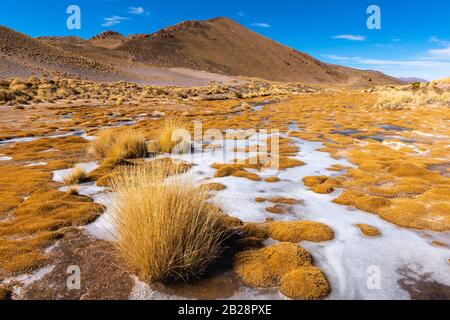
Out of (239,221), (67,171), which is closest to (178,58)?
(67,171)

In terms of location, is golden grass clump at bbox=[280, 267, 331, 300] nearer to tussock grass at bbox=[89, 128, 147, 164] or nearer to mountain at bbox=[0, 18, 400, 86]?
tussock grass at bbox=[89, 128, 147, 164]

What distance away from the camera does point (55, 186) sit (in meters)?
5.89

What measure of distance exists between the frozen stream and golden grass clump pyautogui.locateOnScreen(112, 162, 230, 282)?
0.23 meters

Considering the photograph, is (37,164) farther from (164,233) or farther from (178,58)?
(178,58)

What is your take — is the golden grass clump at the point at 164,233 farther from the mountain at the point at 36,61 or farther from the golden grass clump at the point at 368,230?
the mountain at the point at 36,61

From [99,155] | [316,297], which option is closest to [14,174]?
[99,155]

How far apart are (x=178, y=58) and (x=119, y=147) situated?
105 meters

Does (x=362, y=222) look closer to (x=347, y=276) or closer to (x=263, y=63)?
(x=347, y=276)

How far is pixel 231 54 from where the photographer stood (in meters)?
126

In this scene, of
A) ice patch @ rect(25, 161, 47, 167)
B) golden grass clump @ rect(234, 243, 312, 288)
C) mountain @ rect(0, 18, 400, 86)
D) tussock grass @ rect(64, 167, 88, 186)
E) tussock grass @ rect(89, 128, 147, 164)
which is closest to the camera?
golden grass clump @ rect(234, 243, 312, 288)

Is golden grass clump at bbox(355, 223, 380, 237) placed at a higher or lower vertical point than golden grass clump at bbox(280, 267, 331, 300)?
higher

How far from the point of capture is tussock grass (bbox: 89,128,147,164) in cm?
764

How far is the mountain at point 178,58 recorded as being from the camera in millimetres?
55125

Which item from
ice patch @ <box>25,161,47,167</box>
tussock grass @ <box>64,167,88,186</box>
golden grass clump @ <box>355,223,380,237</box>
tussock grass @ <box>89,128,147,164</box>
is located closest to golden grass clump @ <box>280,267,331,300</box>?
golden grass clump @ <box>355,223,380,237</box>
